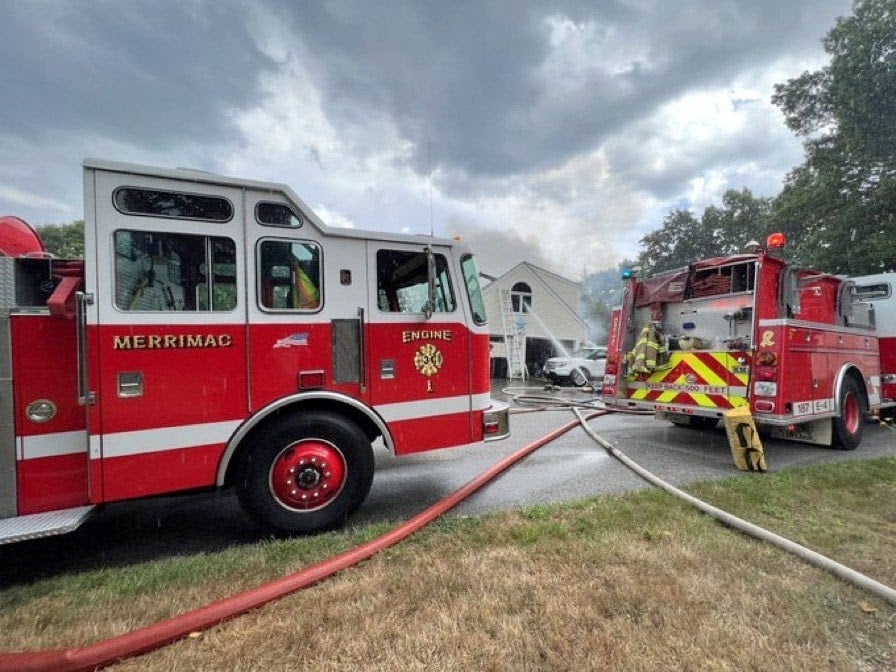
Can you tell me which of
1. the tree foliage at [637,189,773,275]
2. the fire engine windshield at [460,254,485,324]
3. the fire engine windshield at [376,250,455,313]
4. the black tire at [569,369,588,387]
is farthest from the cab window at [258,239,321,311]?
the tree foliage at [637,189,773,275]

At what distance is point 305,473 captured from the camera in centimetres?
343

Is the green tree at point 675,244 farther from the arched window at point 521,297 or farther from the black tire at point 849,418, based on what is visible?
the black tire at point 849,418

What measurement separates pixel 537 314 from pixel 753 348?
18.9 meters

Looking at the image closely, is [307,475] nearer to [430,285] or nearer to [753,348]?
[430,285]

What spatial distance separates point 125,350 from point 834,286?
8.75 metres

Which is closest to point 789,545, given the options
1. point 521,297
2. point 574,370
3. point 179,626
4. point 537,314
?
point 179,626

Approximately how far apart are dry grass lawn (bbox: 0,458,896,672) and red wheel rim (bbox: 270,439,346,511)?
0.32 m

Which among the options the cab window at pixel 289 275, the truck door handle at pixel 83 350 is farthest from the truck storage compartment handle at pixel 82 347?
the cab window at pixel 289 275

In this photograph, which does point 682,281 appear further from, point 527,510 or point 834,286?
point 527,510

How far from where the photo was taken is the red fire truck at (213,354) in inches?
114

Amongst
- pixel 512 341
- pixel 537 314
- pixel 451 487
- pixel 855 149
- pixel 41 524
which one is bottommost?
pixel 451 487

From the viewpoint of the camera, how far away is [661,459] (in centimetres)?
570

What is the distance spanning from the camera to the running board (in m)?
2.58

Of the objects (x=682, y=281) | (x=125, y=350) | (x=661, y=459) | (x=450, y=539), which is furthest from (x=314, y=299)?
(x=682, y=281)
